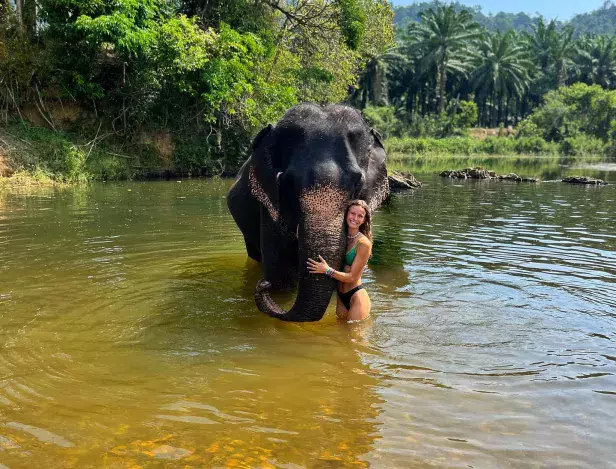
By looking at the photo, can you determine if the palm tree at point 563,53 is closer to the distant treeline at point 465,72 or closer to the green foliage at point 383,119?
the distant treeline at point 465,72

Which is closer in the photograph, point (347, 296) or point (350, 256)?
point (350, 256)

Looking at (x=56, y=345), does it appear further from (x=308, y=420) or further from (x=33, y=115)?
(x=33, y=115)

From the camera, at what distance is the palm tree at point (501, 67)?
64.6 metres

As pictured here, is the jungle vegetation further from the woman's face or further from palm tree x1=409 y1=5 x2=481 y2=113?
palm tree x1=409 y1=5 x2=481 y2=113

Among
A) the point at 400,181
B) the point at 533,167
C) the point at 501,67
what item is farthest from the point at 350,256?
the point at 501,67

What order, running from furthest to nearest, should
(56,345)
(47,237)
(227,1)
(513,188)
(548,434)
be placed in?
(227,1)
(513,188)
(47,237)
(56,345)
(548,434)

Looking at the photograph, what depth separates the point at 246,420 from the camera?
3.60 metres

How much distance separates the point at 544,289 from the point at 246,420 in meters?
4.56

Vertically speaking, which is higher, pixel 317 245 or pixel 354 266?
pixel 317 245

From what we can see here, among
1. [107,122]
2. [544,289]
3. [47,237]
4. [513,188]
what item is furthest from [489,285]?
[107,122]

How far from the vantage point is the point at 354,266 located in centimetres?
520

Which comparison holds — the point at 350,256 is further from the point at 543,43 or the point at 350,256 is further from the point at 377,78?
the point at 543,43

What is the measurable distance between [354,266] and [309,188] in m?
0.85

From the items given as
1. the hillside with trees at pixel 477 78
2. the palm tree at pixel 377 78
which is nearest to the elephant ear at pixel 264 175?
the hillside with trees at pixel 477 78
